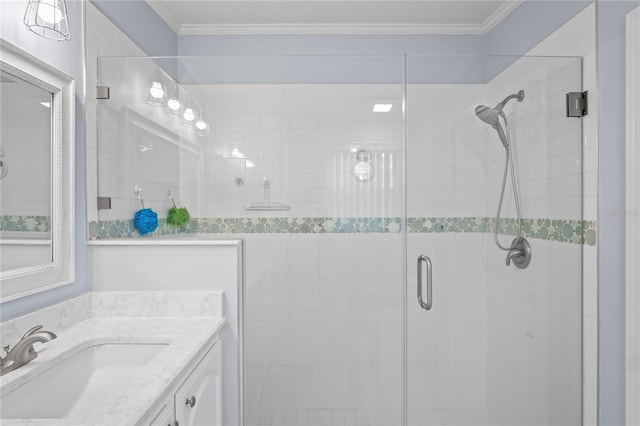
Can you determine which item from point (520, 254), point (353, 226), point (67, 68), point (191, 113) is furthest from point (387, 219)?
point (67, 68)

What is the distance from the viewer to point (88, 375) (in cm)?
152

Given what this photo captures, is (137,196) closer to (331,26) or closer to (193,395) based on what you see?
(193,395)

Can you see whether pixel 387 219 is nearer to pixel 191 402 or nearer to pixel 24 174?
pixel 191 402

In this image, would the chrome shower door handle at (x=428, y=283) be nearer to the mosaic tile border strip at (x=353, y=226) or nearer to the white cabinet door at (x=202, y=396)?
the mosaic tile border strip at (x=353, y=226)

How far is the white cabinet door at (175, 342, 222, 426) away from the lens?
1396 mm

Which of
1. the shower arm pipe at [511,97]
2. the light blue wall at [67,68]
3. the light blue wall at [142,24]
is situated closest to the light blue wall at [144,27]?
the light blue wall at [142,24]

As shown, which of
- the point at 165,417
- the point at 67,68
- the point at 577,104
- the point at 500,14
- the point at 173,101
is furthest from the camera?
the point at 500,14

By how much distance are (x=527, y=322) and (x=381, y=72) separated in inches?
56.8

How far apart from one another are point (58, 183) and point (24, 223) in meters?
0.24

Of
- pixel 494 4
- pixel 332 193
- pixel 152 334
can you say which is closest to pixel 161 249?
pixel 152 334

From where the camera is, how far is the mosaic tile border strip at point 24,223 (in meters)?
A: 1.41

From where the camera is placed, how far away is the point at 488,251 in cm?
206

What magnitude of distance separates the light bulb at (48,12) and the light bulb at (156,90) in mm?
676

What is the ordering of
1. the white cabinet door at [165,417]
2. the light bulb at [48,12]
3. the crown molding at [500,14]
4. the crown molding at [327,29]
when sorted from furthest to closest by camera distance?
1. the crown molding at [327,29]
2. the crown molding at [500,14]
3. the light bulb at [48,12]
4. the white cabinet door at [165,417]
